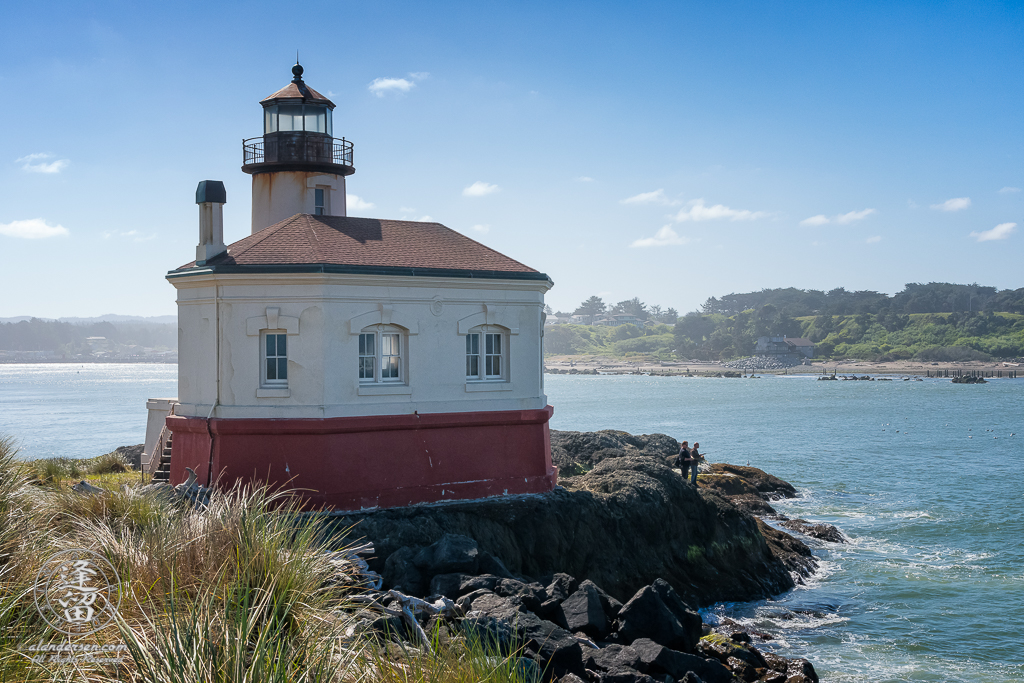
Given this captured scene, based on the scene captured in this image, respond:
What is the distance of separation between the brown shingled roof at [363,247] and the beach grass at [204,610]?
22.3 ft

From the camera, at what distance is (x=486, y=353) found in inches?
651

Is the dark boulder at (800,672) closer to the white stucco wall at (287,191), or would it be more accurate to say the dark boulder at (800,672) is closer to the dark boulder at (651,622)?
the dark boulder at (651,622)

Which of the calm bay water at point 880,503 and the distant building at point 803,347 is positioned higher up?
the distant building at point 803,347

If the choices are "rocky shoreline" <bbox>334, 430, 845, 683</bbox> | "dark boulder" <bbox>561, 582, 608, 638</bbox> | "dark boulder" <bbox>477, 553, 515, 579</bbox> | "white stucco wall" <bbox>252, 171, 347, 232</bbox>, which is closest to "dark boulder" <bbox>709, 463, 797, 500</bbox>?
"rocky shoreline" <bbox>334, 430, 845, 683</bbox>

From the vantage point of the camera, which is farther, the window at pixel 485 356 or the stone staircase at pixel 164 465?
the stone staircase at pixel 164 465

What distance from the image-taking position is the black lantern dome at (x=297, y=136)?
19.8 meters

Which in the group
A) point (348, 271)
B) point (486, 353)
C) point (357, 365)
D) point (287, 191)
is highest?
point (287, 191)

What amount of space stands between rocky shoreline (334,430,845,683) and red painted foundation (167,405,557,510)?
0.45 meters

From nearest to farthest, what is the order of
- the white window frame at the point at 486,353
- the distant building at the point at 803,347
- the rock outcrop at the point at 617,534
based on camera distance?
1. the rock outcrop at the point at 617,534
2. the white window frame at the point at 486,353
3. the distant building at the point at 803,347

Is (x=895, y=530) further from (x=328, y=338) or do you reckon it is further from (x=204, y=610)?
(x=204, y=610)

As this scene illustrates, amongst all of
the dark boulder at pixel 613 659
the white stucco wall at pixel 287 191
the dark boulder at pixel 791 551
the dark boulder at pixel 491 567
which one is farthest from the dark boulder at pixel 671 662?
the white stucco wall at pixel 287 191

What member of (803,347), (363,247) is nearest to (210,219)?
(363,247)

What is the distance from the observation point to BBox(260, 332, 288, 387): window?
14820 mm

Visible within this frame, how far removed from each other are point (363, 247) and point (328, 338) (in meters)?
2.30
